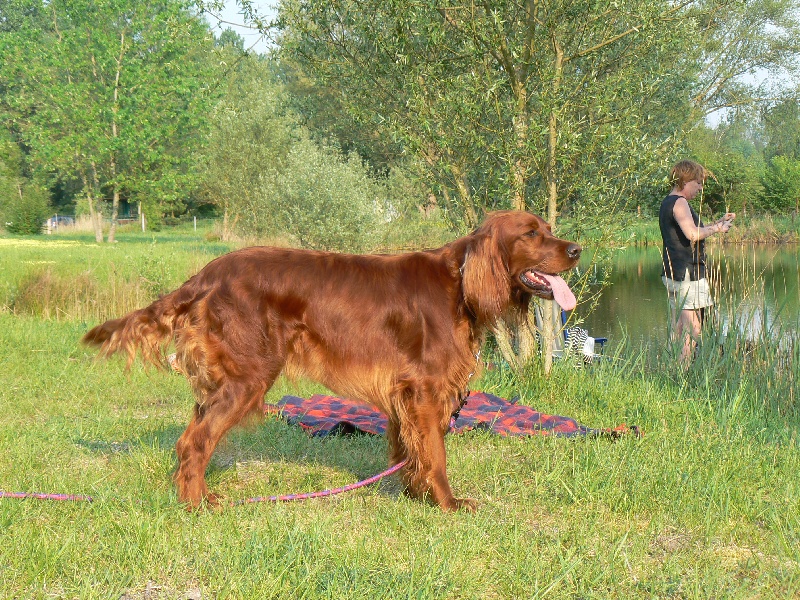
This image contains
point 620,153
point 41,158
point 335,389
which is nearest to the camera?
point 335,389

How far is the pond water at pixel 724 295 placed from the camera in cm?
686

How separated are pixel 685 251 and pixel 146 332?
496 cm

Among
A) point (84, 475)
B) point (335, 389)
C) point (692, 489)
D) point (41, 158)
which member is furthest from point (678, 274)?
point (41, 158)

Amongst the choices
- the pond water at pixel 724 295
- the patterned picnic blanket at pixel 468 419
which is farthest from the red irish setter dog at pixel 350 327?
the pond water at pixel 724 295

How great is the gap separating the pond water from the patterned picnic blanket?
1421 mm

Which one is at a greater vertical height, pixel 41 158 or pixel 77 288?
pixel 41 158

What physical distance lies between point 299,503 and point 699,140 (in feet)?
86.7

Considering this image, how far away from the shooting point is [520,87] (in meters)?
6.28

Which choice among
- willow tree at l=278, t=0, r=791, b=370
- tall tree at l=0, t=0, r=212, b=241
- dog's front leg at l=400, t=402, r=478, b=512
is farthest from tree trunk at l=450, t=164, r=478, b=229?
tall tree at l=0, t=0, r=212, b=241

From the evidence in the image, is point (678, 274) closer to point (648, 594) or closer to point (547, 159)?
point (547, 159)

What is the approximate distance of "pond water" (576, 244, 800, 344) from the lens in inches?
270

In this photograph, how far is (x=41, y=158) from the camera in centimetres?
3036

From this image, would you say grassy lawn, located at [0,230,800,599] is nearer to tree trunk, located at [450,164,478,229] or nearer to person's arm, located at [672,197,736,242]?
person's arm, located at [672,197,736,242]

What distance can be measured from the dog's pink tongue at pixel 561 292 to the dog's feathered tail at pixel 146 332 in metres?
1.84
